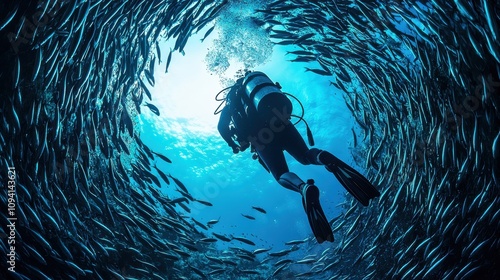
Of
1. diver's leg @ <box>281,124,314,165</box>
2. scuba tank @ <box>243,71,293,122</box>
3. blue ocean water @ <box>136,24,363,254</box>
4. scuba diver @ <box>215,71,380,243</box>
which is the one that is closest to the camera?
scuba diver @ <box>215,71,380,243</box>

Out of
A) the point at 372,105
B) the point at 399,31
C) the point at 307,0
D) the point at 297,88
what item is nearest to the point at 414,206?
the point at 372,105

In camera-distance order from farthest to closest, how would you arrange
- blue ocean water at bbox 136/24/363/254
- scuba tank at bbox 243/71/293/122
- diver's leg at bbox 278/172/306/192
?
blue ocean water at bbox 136/24/363/254, scuba tank at bbox 243/71/293/122, diver's leg at bbox 278/172/306/192

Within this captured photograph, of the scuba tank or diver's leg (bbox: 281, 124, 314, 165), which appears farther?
diver's leg (bbox: 281, 124, 314, 165)

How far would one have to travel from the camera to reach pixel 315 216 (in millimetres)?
4613

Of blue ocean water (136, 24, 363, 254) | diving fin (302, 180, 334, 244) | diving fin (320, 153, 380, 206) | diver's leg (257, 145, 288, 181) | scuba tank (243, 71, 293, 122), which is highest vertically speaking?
blue ocean water (136, 24, 363, 254)

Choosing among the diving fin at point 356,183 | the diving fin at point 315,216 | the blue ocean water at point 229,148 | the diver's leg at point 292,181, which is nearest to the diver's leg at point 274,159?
the diver's leg at point 292,181

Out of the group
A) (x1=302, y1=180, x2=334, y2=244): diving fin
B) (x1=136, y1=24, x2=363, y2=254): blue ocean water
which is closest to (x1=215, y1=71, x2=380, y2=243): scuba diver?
(x1=302, y1=180, x2=334, y2=244): diving fin

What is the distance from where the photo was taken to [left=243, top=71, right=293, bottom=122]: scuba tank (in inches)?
210

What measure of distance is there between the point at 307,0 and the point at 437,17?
3027mm

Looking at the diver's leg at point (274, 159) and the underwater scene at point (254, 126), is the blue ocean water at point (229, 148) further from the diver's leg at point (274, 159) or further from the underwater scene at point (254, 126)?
the diver's leg at point (274, 159)

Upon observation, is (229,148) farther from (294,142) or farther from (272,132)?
(294,142)

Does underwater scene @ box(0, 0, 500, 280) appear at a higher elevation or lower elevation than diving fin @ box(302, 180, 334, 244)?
higher

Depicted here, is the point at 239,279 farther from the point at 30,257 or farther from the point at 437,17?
the point at 437,17

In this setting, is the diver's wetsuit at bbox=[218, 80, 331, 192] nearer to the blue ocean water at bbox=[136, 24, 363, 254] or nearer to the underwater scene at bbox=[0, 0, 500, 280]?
the underwater scene at bbox=[0, 0, 500, 280]
